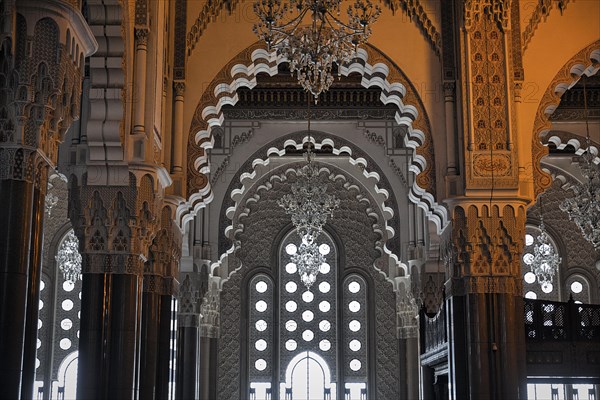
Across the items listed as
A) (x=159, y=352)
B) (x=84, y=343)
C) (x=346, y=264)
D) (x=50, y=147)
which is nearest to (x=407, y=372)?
(x=346, y=264)

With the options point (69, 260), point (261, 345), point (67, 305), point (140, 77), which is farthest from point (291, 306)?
point (140, 77)

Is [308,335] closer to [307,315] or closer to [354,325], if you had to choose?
[307,315]

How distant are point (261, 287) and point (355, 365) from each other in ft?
7.36

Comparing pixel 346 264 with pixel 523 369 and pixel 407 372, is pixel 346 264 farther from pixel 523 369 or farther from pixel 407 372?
pixel 523 369

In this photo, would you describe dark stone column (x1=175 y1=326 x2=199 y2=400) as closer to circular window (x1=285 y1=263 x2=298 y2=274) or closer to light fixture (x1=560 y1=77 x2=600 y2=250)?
circular window (x1=285 y1=263 x2=298 y2=274)

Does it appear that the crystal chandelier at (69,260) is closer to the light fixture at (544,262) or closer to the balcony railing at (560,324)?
the light fixture at (544,262)

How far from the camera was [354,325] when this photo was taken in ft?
57.7

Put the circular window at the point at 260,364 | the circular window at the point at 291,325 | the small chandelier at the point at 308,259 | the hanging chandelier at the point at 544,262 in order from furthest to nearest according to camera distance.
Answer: the circular window at the point at 291,325
the circular window at the point at 260,364
the hanging chandelier at the point at 544,262
the small chandelier at the point at 308,259

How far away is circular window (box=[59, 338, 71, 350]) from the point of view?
56.5ft

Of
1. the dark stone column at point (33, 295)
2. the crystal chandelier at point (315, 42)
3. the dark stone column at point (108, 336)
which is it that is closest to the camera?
the dark stone column at point (33, 295)

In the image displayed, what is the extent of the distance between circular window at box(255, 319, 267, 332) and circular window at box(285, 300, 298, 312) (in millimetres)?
498

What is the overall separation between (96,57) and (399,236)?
22.8 feet

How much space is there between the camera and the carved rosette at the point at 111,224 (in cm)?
836

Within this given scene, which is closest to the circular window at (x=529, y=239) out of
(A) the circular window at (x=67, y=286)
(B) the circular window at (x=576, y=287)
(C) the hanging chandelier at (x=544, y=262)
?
(B) the circular window at (x=576, y=287)
